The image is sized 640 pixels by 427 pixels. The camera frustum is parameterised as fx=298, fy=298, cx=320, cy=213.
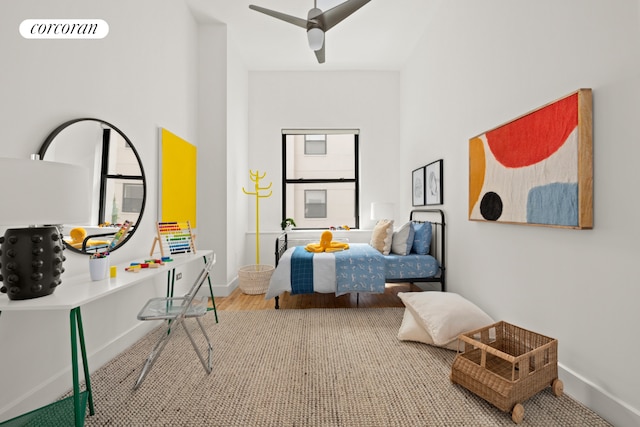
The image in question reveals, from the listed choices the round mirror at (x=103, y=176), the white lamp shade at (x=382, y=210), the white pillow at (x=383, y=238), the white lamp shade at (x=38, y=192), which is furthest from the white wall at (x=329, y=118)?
the white lamp shade at (x=38, y=192)

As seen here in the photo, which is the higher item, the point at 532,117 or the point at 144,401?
the point at 532,117

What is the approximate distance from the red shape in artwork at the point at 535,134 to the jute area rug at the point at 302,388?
1.41 m

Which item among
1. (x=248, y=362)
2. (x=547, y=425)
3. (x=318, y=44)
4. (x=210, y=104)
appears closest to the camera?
(x=547, y=425)

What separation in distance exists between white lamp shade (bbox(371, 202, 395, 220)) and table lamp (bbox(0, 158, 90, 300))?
366cm

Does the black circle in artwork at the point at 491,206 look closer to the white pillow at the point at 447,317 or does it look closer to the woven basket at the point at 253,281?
the white pillow at the point at 447,317

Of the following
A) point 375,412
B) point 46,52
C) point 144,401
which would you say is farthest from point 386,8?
point 144,401

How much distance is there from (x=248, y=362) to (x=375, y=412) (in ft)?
3.07

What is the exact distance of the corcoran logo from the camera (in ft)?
5.15

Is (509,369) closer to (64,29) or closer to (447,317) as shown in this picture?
(447,317)

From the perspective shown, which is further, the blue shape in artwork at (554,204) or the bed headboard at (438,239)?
the bed headboard at (438,239)

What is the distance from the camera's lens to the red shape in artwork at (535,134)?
163 centimetres

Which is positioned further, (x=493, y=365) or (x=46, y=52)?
(x=493, y=365)

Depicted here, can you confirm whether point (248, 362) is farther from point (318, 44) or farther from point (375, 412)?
point (318, 44)

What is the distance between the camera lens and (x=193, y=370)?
1.95 meters
